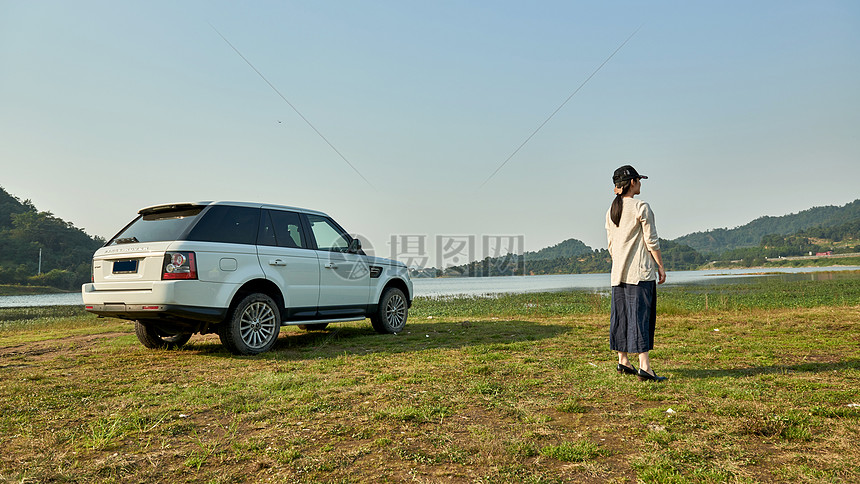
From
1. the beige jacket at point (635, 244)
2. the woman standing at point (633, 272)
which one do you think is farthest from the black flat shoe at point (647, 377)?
the beige jacket at point (635, 244)

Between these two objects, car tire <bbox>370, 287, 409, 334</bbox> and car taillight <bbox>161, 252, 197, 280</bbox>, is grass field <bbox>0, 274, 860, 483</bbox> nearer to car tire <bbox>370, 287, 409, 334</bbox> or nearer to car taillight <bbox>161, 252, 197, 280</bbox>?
car taillight <bbox>161, 252, 197, 280</bbox>

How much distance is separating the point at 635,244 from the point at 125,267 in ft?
20.3

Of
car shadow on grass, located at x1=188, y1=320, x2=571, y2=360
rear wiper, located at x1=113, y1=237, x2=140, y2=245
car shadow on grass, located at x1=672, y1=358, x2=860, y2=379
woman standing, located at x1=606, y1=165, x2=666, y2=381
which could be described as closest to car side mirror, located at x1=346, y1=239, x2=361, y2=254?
car shadow on grass, located at x1=188, y1=320, x2=571, y2=360

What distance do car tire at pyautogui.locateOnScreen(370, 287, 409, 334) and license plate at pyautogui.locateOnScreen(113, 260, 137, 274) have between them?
3.92 meters

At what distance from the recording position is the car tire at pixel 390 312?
29.4ft

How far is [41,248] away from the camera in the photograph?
7494 cm

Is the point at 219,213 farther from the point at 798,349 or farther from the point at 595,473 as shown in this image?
the point at 798,349

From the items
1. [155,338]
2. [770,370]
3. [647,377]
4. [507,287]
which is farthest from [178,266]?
[507,287]

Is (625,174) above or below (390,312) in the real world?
above

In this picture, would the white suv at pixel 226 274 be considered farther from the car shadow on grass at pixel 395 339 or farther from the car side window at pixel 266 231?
the car shadow on grass at pixel 395 339

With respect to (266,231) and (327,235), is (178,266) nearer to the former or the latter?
(266,231)

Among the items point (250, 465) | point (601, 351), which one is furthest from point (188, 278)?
point (601, 351)

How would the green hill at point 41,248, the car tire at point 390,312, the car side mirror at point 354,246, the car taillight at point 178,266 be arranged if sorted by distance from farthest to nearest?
the green hill at point 41,248 → the car tire at point 390,312 → the car side mirror at point 354,246 → the car taillight at point 178,266

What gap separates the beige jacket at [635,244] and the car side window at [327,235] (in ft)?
15.5
